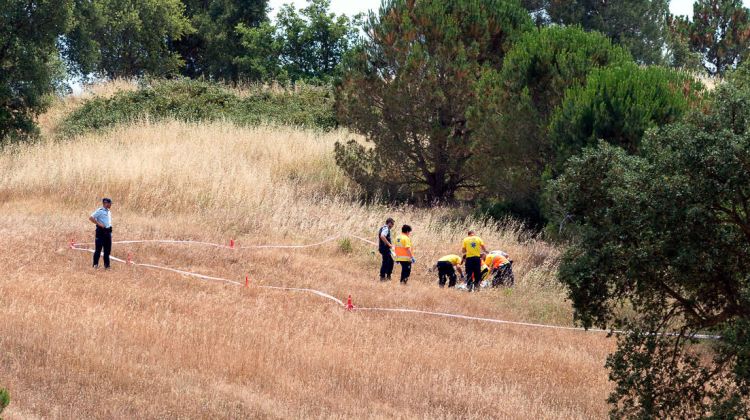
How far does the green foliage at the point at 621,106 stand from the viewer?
A: 70.2ft

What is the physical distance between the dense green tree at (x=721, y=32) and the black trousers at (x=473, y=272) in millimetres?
29282

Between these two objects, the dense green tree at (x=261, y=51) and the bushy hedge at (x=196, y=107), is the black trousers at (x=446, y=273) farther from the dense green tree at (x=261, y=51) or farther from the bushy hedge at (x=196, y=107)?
the dense green tree at (x=261, y=51)

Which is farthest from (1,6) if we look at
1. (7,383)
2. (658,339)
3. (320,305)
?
(658,339)

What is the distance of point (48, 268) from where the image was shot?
17.4 metres

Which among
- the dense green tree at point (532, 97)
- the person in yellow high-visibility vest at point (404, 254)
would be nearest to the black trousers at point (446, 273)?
the person in yellow high-visibility vest at point (404, 254)

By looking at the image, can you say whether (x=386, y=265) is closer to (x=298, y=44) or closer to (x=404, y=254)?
(x=404, y=254)

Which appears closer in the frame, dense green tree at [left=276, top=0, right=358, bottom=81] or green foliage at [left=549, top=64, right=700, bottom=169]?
green foliage at [left=549, top=64, right=700, bottom=169]

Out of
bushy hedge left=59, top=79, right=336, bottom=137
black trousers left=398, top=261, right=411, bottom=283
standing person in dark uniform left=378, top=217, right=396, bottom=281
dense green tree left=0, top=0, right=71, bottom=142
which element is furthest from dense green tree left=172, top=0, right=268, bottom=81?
black trousers left=398, top=261, right=411, bottom=283

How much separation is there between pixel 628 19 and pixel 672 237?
120ft

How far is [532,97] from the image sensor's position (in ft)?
82.7

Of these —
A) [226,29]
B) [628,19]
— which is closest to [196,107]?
[226,29]

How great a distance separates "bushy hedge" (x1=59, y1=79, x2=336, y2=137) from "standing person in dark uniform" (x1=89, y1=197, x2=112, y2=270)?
708 inches

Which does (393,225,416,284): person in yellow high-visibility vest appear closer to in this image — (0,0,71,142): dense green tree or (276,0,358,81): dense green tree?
(0,0,71,142): dense green tree

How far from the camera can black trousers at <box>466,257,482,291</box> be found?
19.2 m
